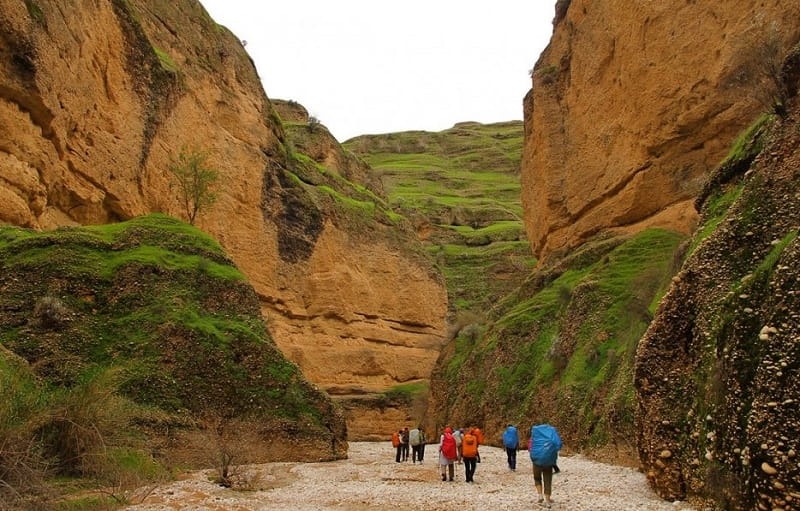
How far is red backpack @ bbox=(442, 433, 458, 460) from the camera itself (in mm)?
16000

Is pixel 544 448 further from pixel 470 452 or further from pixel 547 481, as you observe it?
pixel 470 452

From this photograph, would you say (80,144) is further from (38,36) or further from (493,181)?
(493,181)

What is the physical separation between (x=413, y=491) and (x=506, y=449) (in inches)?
193

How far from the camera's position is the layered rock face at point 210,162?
25406 millimetres

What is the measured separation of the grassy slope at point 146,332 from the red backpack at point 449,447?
7513 millimetres

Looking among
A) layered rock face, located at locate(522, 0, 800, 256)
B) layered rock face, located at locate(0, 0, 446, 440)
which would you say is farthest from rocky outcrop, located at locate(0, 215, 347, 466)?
layered rock face, located at locate(522, 0, 800, 256)

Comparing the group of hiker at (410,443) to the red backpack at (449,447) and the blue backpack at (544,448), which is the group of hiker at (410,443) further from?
the blue backpack at (544,448)

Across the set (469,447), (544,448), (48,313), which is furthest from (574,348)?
(48,313)

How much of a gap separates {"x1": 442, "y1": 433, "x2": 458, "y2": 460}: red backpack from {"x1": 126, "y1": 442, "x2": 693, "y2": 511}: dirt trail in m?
0.65

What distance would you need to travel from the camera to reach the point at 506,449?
739 inches

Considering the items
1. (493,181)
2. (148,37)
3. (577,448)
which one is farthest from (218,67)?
(493,181)

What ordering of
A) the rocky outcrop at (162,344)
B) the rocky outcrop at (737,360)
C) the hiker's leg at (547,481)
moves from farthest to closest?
the rocky outcrop at (162,344) → the hiker's leg at (547,481) → the rocky outcrop at (737,360)

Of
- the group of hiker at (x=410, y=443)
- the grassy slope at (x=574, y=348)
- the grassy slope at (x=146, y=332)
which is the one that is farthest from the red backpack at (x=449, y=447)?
the grassy slope at (x=146, y=332)

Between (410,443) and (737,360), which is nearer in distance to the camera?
(737,360)
